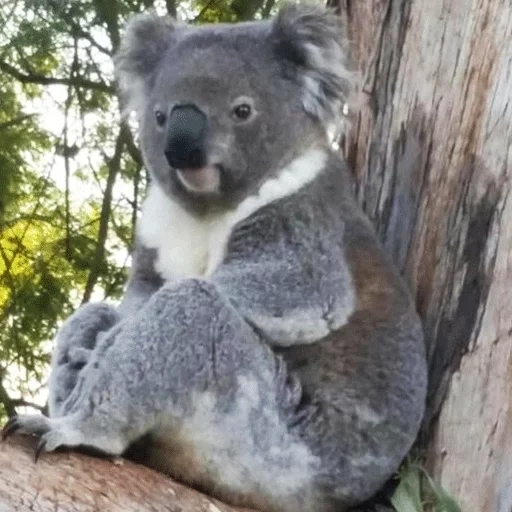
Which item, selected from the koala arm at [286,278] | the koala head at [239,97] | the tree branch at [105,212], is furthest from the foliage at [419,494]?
the tree branch at [105,212]

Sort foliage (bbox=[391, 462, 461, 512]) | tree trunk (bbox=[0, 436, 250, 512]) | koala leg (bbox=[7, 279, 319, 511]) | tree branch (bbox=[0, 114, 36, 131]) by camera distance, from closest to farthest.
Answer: tree trunk (bbox=[0, 436, 250, 512]) < koala leg (bbox=[7, 279, 319, 511]) < foliage (bbox=[391, 462, 461, 512]) < tree branch (bbox=[0, 114, 36, 131])

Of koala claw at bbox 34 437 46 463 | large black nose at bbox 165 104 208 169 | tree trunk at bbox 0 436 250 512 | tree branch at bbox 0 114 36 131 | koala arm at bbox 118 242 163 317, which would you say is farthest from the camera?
tree branch at bbox 0 114 36 131

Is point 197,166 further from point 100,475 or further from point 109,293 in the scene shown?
point 109,293

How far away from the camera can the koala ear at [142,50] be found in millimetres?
4289

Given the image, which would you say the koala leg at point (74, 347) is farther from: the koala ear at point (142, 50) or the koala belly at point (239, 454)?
the koala ear at point (142, 50)

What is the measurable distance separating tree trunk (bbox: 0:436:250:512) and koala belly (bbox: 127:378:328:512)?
77 millimetres

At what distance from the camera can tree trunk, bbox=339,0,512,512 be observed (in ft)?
Result: 13.3

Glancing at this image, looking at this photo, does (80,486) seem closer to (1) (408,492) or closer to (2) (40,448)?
(2) (40,448)

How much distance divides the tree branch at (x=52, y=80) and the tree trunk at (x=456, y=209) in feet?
6.84

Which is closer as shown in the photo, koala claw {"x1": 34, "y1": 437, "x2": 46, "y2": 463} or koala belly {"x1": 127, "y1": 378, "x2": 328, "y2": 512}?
koala claw {"x1": 34, "y1": 437, "x2": 46, "y2": 463}

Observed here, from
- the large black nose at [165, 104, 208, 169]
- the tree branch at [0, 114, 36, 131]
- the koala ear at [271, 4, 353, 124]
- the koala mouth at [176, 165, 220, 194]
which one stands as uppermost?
the tree branch at [0, 114, 36, 131]

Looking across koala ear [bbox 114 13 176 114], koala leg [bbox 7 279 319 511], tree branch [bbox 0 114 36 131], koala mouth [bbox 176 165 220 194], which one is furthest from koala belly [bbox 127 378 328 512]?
tree branch [bbox 0 114 36 131]

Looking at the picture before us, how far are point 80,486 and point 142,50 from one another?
152 cm

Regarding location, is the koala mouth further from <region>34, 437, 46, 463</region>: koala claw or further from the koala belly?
<region>34, 437, 46, 463</region>: koala claw
